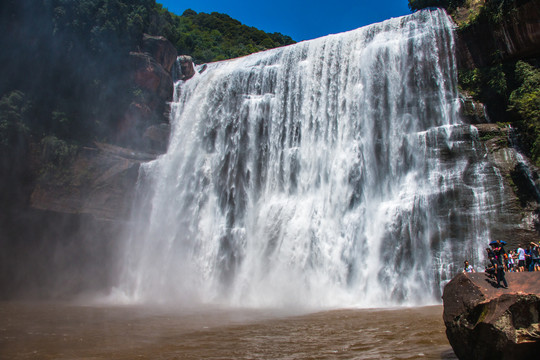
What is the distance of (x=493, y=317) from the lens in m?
4.83

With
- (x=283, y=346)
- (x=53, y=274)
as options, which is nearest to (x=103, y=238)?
(x=53, y=274)

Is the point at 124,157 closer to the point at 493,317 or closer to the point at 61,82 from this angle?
the point at 61,82

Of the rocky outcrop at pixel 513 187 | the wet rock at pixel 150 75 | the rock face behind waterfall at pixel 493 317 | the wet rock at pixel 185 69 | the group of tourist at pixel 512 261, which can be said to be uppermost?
the wet rock at pixel 185 69

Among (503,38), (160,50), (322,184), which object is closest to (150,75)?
(160,50)

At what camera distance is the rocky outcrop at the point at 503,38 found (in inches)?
678

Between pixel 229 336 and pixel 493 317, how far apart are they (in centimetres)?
544

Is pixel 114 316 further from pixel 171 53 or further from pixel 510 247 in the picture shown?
pixel 171 53

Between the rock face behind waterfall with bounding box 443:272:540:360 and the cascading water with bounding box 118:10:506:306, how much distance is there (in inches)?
381

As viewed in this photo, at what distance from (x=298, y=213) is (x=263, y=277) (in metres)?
3.21

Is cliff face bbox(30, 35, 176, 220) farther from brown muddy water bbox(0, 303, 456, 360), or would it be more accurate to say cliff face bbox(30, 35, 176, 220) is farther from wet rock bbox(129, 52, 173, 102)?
brown muddy water bbox(0, 303, 456, 360)

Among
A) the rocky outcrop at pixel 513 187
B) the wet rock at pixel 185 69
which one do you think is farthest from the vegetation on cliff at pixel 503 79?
the wet rock at pixel 185 69

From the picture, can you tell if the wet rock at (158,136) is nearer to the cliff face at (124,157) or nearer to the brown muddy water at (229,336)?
the cliff face at (124,157)

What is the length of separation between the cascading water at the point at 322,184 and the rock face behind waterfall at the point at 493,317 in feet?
31.7

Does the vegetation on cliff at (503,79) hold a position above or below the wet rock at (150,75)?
below
